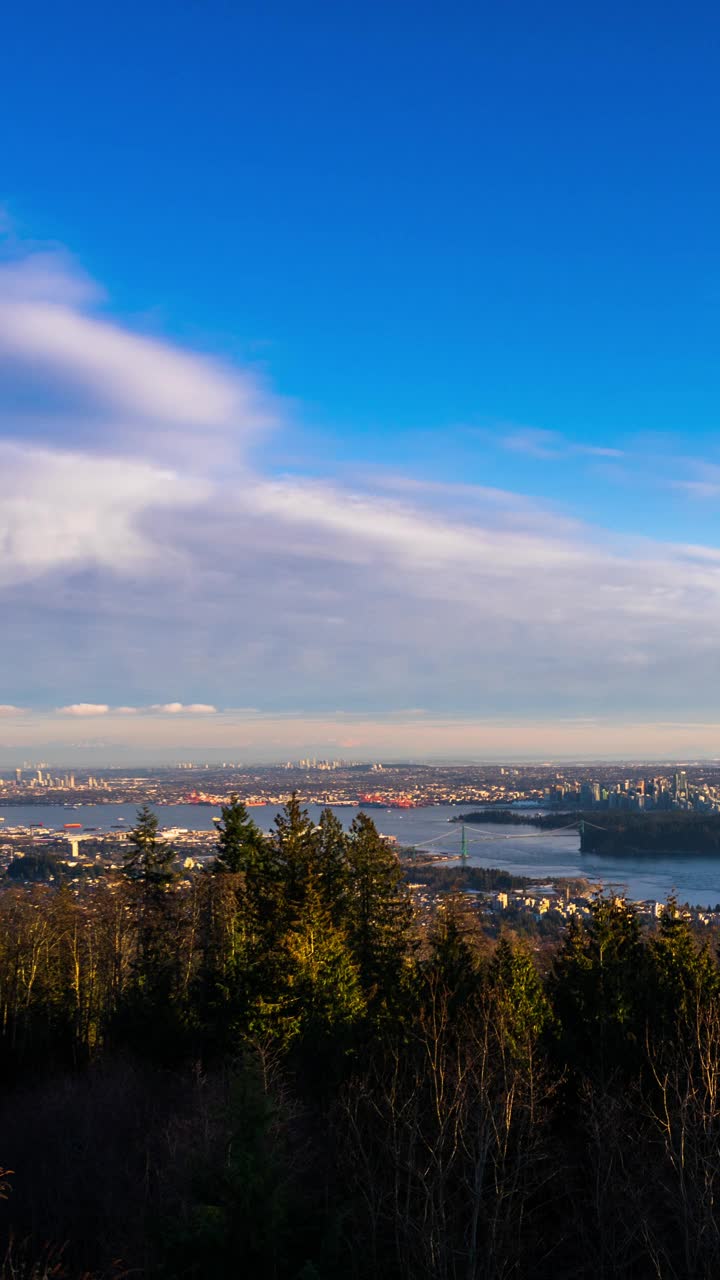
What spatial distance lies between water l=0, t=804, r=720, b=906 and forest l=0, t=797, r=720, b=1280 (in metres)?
56.5

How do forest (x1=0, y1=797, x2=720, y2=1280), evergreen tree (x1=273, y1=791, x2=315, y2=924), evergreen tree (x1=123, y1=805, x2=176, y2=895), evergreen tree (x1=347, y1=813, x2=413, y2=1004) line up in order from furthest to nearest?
evergreen tree (x1=123, y1=805, x2=176, y2=895)
evergreen tree (x1=347, y1=813, x2=413, y2=1004)
evergreen tree (x1=273, y1=791, x2=315, y2=924)
forest (x1=0, y1=797, x2=720, y2=1280)

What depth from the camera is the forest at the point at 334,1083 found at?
30.4ft

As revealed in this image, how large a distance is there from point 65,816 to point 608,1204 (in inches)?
5721

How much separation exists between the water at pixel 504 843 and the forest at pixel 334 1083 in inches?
2223

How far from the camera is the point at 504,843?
124 m

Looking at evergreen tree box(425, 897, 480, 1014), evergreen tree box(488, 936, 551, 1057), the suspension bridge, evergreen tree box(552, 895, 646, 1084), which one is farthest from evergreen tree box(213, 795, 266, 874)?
the suspension bridge

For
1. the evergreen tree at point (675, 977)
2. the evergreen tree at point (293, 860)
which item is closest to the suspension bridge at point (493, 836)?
the evergreen tree at point (293, 860)

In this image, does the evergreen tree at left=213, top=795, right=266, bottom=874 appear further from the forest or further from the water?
the water

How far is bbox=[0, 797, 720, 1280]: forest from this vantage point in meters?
9.27

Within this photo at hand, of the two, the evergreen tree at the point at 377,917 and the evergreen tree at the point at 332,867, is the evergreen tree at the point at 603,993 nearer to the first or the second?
the evergreen tree at the point at 377,917

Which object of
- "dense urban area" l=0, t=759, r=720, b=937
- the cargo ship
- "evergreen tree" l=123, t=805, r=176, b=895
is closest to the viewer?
"evergreen tree" l=123, t=805, r=176, b=895

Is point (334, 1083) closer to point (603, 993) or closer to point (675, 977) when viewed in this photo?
point (603, 993)

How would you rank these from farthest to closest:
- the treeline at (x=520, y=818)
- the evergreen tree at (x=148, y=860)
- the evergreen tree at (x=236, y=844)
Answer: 1. the treeline at (x=520, y=818)
2. the evergreen tree at (x=236, y=844)
3. the evergreen tree at (x=148, y=860)

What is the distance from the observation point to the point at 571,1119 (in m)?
16.3
